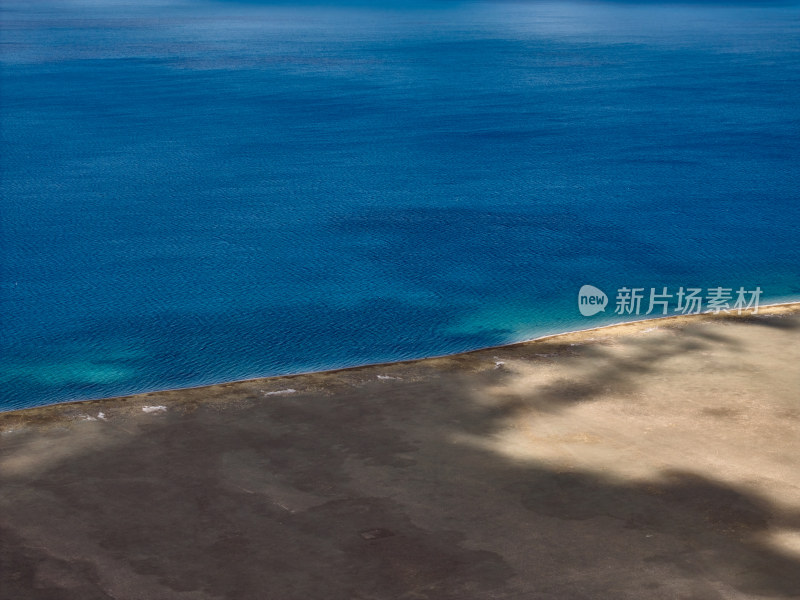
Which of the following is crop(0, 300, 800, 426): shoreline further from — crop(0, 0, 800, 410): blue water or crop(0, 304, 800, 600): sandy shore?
crop(0, 0, 800, 410): blue water

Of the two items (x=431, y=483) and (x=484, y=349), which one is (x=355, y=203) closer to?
(x=484, y=349)

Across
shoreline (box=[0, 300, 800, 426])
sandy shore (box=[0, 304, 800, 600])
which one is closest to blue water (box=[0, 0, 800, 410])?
shoreline (box=[0, 300, 800, 426])

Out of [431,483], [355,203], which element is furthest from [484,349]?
[355,203]

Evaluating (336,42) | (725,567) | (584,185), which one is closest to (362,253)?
(584,185)

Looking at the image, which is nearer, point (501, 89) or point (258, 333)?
point (258, 333)

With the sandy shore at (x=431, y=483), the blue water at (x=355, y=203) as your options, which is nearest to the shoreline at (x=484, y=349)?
the sandy shore at (x=431, y=483)

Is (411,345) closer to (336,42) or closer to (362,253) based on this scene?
(362,253)
